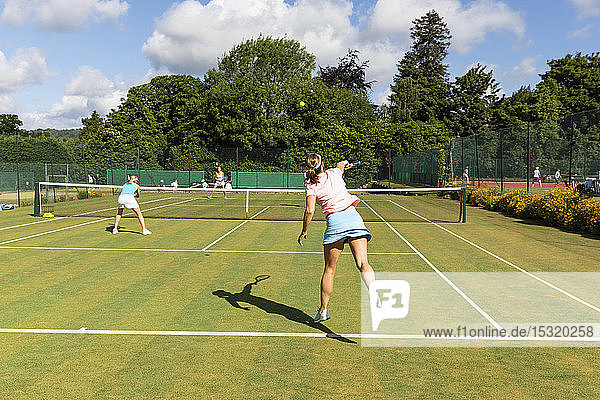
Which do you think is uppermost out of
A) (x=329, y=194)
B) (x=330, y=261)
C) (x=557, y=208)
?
(x=329, y=194)

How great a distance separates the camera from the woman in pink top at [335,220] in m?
5.66

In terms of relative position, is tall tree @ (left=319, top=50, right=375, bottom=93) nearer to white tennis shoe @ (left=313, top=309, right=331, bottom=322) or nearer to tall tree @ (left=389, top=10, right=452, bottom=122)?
tall tree @ (left=389, top=10, right=452, bottom=122)

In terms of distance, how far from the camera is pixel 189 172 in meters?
39.6

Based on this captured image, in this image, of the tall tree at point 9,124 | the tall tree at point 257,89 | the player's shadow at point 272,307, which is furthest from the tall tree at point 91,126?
the player's shadow at point 272,307

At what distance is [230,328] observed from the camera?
20.3 feet

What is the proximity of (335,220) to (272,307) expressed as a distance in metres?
2.06

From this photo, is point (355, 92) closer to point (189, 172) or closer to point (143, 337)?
point (189, 172)

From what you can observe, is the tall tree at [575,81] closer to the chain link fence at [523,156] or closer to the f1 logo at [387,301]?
the chain link fence at [523,156]

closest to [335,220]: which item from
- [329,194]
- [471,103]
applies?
[329,194]

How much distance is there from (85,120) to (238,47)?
2267 inches

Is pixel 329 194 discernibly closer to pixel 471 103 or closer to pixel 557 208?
pixel 557 208

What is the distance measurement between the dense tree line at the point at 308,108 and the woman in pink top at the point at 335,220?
31.0m

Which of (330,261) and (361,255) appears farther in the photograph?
(330,261)

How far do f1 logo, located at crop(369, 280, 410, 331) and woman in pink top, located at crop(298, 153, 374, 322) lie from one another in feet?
1.48
